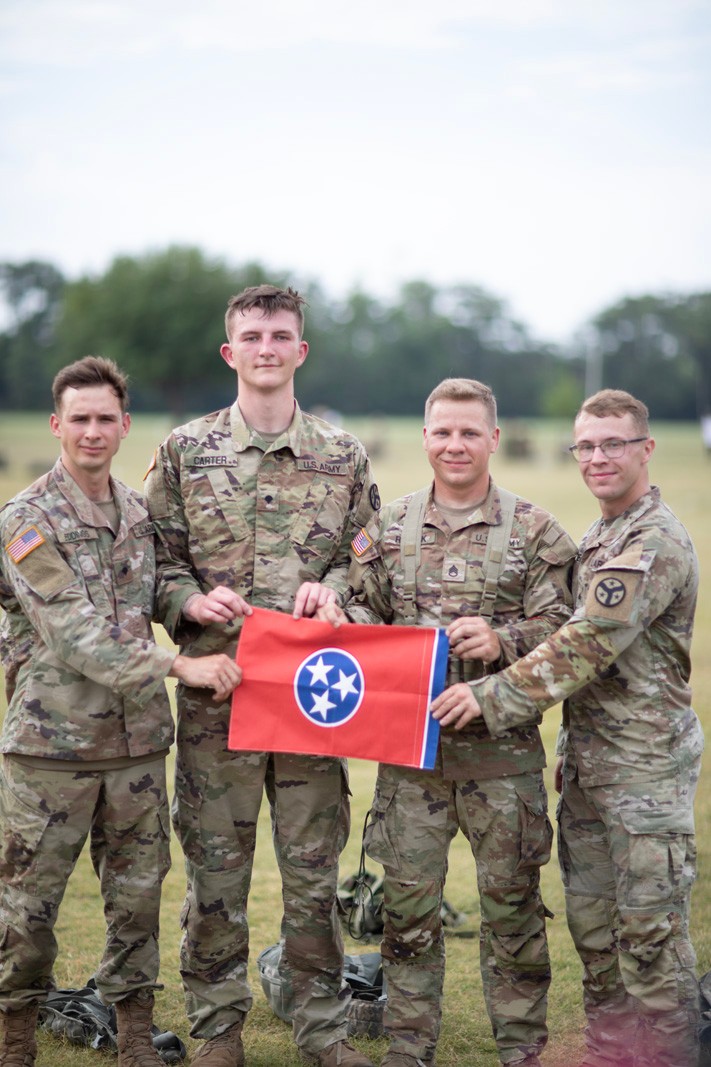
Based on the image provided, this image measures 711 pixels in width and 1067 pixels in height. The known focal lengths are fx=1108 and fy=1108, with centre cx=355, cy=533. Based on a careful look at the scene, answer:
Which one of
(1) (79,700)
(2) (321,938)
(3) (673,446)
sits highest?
(3) (673,446)

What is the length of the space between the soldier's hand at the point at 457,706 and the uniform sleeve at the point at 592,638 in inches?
1.4

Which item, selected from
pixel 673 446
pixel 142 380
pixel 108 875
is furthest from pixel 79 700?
pixel 142 380

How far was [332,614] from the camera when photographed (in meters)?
4.54

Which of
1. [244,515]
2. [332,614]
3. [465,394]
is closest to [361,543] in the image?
[332,614]

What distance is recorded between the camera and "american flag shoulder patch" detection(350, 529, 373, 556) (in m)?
4.75

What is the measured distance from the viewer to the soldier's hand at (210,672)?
4484mm

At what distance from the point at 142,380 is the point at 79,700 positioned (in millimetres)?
68053

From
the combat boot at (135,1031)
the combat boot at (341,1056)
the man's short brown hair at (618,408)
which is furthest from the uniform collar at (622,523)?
the combat boot at (135,1031)

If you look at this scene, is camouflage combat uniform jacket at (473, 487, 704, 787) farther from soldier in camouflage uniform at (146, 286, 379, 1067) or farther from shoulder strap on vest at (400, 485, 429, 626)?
soldier in camouflage uniform at (146, 286, 379, 1067)

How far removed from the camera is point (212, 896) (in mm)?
4742

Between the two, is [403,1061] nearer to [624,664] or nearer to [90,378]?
[624,664]

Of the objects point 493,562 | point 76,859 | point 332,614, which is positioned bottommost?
point 76,859

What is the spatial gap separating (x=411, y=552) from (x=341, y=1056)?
2.16 m

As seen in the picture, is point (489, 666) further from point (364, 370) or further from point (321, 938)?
point (364, 370)
